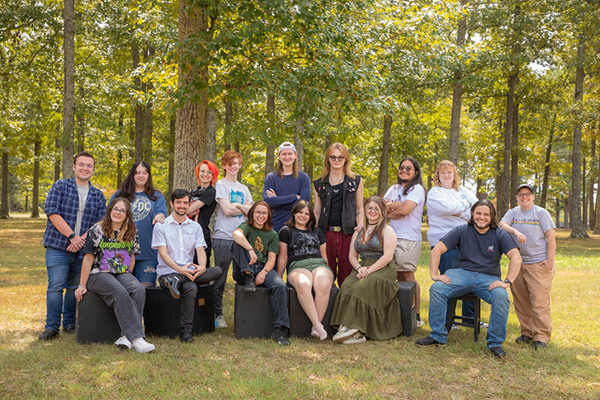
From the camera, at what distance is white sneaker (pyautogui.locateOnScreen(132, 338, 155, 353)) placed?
449 cm

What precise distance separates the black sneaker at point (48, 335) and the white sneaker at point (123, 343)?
2.91 ft

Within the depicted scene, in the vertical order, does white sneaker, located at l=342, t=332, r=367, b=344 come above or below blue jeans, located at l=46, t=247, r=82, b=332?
below

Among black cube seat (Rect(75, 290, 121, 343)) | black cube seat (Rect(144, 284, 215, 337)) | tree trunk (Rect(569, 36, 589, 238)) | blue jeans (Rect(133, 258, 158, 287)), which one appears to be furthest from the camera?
tree trunk (Rect(569, 36, 589, 238))

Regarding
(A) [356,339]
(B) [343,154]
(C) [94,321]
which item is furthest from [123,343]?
(B) [343,154]

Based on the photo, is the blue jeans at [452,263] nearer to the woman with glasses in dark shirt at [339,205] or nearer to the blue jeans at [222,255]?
the woman with glasses in dark shirt at [339,205]

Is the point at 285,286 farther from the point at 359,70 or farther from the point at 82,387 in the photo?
the point at 359,70

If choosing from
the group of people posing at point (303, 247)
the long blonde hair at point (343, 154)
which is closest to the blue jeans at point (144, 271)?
the group of people posing at point (303, 247)

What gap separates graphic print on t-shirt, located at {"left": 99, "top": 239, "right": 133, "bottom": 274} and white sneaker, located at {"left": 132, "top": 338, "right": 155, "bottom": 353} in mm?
778

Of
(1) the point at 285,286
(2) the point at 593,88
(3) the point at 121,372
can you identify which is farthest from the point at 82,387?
(2) the point at 593,88

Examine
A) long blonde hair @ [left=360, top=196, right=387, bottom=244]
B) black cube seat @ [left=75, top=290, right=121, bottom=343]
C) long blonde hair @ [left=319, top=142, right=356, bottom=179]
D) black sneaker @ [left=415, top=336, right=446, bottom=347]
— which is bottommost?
black sneaker @ [left=415, top=336, right=446, bottom=347]

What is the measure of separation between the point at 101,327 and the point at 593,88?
24.2 metres

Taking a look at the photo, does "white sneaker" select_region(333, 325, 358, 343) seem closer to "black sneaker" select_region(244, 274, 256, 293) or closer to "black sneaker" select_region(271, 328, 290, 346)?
"black sneaker" select_region(271, 328, 290, 346)

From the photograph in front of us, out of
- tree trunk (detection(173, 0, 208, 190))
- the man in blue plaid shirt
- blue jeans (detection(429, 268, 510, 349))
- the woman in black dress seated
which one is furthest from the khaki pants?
the man in blue plaid shirt

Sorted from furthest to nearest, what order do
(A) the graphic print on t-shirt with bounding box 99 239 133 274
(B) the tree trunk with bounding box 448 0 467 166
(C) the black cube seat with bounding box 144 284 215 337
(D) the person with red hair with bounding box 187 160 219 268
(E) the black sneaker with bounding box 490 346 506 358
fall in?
(B) the tree trunk with bounding box 448 0 467 166, (D) the person with red hair with bounding box 187 160 219 268, (C) the black cube seat with bounding box 144 284 215 337, (A) the graphic print on t-shirt with bounding box 99 239 133 274, (E) the black sneaker with bounding box 490 346 506 358
